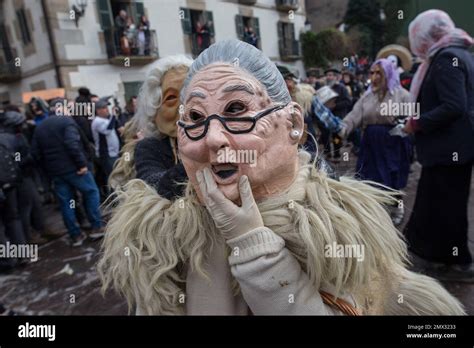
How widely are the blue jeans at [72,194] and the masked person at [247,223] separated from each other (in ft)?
8.53

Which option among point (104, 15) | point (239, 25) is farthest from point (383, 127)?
point (104, 15)

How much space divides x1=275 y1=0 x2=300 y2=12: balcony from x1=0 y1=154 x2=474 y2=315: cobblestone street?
811 mm

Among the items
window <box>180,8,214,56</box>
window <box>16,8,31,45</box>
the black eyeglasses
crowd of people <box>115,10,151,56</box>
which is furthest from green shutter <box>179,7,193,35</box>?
window <box>16,8,31,45</box>

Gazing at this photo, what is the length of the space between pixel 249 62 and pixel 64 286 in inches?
96.5

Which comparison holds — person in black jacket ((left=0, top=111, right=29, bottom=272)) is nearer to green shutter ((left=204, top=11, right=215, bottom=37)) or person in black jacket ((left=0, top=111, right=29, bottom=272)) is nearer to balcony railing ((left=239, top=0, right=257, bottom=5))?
green shutter ((left=204, top=11, right=215, bottom=37))

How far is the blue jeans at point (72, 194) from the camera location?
10.5ft

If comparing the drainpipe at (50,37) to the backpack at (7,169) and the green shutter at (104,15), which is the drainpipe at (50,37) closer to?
the green shutter at (104,15)

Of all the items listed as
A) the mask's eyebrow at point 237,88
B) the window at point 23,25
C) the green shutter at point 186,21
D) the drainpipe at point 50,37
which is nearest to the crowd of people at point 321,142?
the mask's eyebrow at point 237,88

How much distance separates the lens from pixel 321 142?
10.2 feet

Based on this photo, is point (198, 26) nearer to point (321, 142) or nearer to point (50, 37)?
point (50, 37)

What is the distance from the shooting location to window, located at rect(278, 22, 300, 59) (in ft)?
4.81

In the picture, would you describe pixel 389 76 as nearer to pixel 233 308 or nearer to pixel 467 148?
pixel 467 148

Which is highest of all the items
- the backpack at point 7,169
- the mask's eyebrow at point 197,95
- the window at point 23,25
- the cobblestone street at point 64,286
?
the window at point 23,25
